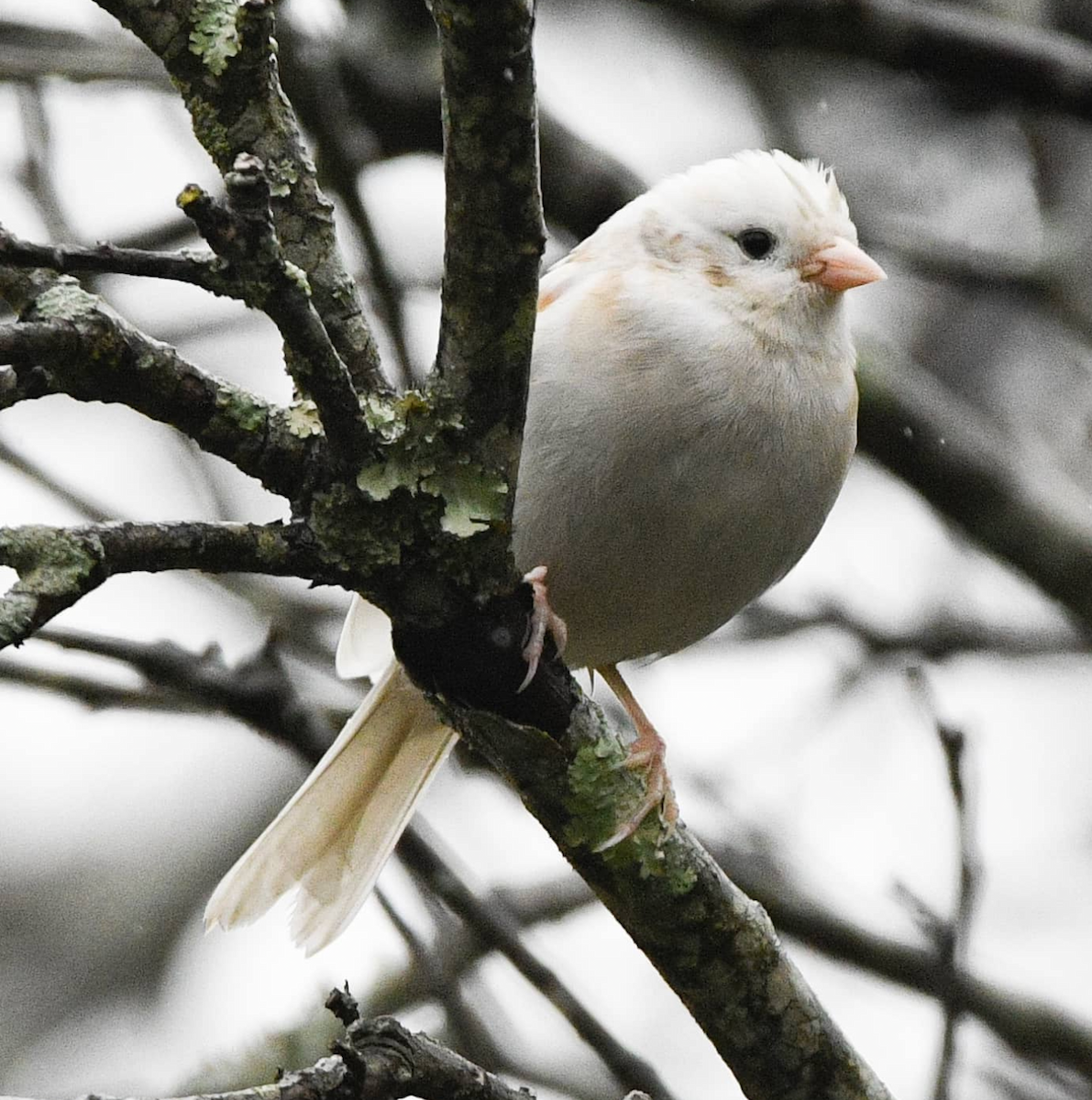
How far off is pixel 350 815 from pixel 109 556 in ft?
7.85

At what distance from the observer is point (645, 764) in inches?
152

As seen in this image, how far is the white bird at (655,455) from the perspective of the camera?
372 centimetres

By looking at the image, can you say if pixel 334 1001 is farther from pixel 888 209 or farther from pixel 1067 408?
pixel 888 209

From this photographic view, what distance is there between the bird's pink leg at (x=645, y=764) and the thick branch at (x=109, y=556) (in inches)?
35.4

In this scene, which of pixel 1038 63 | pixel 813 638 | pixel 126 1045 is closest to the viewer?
pixel 1038 63

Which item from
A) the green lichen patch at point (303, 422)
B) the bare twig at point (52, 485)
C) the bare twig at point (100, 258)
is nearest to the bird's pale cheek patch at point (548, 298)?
the bare twig at point (52, 485)

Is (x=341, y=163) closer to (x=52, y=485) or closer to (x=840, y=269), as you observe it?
(x=52, y=485)

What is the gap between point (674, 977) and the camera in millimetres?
3305

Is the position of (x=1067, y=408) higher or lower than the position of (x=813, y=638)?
higher

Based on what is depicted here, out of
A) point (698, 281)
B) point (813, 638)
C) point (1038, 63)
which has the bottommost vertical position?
point (698, 281)

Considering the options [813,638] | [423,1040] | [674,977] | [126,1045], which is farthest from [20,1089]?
[423,1040]

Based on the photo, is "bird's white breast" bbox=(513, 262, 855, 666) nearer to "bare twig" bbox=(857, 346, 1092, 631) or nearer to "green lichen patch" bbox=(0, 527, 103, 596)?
"bare twig" bbox=(857, 346, 1092, 631)

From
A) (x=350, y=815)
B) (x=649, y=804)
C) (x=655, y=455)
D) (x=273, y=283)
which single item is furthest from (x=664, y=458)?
(x=273, y=283)

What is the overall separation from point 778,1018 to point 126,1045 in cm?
408
